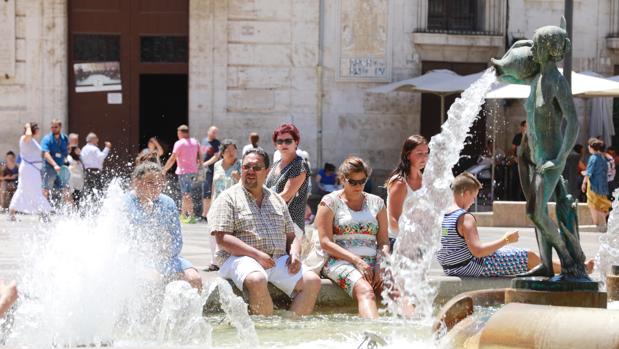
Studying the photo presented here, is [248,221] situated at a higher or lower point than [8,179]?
higher

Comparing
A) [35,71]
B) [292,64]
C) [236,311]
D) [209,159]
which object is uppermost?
[292,64]

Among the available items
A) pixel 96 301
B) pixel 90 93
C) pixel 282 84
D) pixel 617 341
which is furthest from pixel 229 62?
pixel 617 341

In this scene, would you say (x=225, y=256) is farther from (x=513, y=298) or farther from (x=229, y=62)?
(x=229, y=62)

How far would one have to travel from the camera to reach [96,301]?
7.64 meters

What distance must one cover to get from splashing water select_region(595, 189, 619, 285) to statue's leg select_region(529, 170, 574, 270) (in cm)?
314

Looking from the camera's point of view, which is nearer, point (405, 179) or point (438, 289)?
point (438, 289)

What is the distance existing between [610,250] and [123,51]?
14.2 m

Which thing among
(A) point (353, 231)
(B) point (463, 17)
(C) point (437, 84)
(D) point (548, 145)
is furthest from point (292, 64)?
(D) point (548, 145)

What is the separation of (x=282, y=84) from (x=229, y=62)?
987 millimetres

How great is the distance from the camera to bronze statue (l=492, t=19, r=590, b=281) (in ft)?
23.8

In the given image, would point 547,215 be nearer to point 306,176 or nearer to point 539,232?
point 539,232

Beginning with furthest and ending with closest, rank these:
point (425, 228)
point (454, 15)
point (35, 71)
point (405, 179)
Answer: point (454, 15) → point (35, 71) → point (405, 179) → point (425, 228)

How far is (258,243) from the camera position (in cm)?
932

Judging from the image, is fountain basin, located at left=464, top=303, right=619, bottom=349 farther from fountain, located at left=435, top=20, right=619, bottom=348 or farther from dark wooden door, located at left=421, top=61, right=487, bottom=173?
dark wooden door, located at left=421, top=61, right=487, bottom=173
